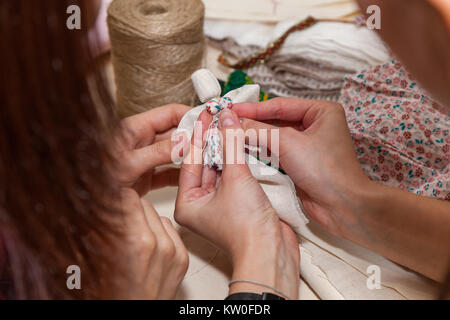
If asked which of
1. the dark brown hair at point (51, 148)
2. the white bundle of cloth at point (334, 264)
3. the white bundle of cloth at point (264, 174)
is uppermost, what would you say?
the dark brown hair at point (51, 148)

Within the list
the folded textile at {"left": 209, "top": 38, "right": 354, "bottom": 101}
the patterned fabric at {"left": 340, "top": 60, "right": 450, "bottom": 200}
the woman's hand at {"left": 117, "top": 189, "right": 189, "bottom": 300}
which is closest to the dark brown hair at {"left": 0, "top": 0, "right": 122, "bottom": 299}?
the woman's hand at {"left": 117, "top": 189, "right": 189, "bottom": 300}

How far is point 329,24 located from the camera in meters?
0.94

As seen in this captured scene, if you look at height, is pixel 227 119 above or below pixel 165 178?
above

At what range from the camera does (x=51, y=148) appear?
0.34 m

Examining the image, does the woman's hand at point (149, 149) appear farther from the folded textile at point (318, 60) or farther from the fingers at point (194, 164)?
the folded textile at point (318, 60)

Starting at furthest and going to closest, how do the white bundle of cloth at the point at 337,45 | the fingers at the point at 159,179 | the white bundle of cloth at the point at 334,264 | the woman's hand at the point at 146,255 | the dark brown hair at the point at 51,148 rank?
the white bundle of cloth at the point at 337,45 → the fingers at the point at 159,179 → the white bundle of cloth at the point at 334,264 → the woman's hand at the point at 146,255 → the dark brown hair at the point at 51,148

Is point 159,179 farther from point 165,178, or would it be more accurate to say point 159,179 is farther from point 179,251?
point 179,251

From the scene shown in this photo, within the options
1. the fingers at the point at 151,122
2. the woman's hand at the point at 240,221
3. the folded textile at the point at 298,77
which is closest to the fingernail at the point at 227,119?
the woman's hand at the point at 240,221

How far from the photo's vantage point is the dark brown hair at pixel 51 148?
30 cm

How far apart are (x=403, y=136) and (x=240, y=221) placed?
35 centimetres

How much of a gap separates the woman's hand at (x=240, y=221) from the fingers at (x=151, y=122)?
0.35 feet

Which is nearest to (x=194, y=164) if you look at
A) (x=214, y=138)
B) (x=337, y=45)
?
(x=214, y=138)

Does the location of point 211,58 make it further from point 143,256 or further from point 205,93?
point 143,256

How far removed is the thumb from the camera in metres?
0.57
